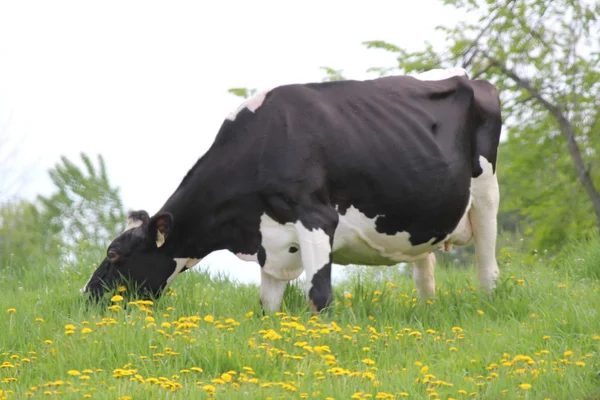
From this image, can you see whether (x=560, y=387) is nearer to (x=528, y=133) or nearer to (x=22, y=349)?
(x=22, y=349)

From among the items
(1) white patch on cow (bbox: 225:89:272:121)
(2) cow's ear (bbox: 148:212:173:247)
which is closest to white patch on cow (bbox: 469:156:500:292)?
(1) white patch on cow (bbox: 225:89:272:121)

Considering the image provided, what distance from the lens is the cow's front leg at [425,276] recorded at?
417 inches

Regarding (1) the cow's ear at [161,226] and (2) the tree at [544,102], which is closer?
(1) the cow's ear at [161,226]

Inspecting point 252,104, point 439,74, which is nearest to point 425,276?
point 439,74

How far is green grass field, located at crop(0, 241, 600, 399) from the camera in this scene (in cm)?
677

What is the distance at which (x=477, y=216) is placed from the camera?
10352 mm

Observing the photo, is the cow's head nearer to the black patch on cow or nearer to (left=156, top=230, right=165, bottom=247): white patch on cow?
(left=156, top=230, right=165, bottom=247): white patch on cow

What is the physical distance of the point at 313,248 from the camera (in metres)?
8.48

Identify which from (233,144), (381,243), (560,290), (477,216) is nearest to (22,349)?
(233,144)

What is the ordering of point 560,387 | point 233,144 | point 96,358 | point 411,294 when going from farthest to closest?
1. point 411,294
2. point 233,144
3. point 96,358
4. point 560,387

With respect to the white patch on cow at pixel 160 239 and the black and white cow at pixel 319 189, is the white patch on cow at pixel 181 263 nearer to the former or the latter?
the black and white cow at pixel 319 189

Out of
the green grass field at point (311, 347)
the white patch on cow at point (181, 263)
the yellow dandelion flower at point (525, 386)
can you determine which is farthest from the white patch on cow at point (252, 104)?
the yellow dandelion flower at point (525, 386)

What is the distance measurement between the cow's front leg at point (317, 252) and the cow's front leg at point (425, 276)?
2.22 m

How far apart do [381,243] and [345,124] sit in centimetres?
122
